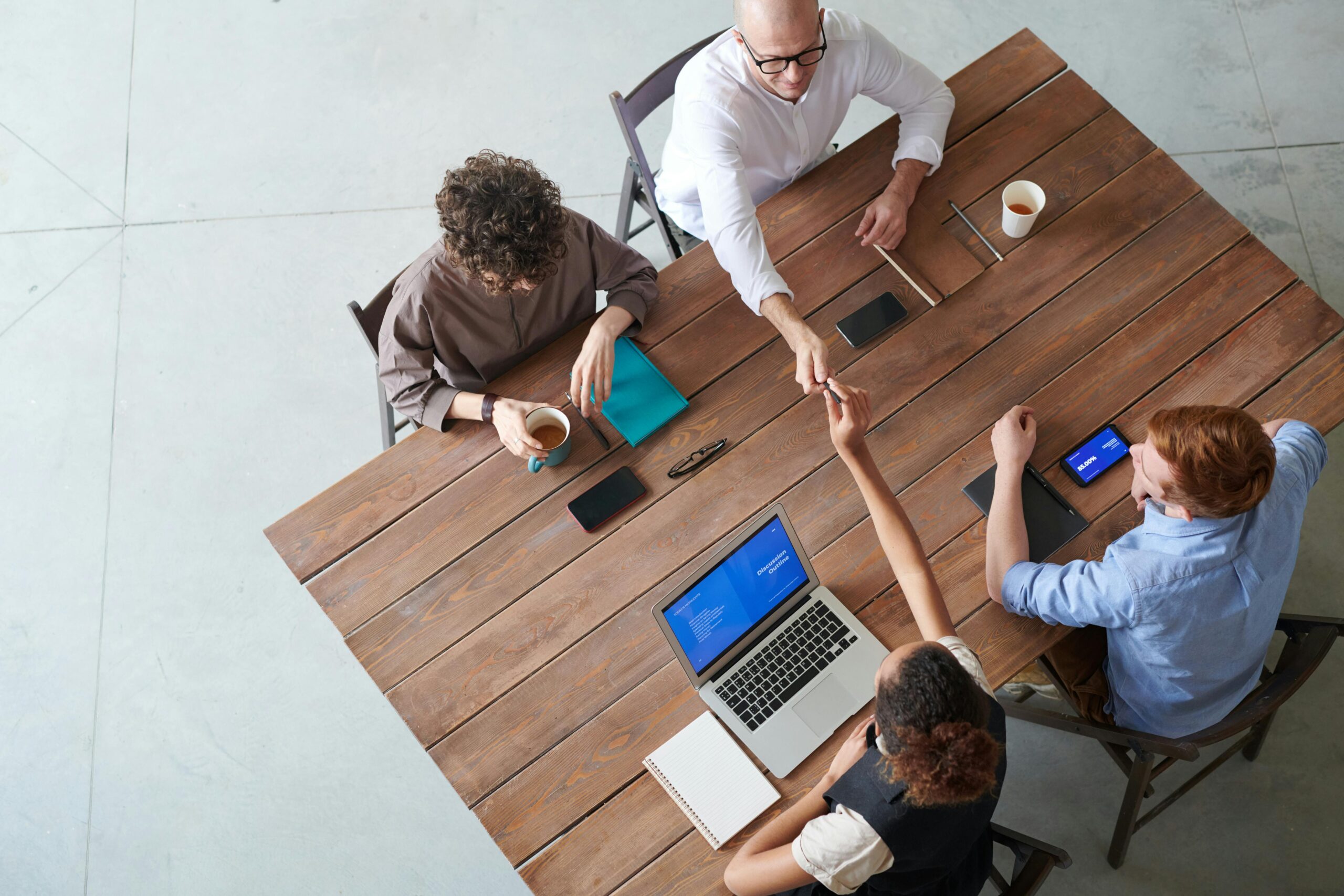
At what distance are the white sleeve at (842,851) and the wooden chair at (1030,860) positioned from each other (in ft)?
1.48

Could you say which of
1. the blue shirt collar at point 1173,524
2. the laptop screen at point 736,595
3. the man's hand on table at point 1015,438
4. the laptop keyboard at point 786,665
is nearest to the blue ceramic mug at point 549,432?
the laptop screen at point 736,595

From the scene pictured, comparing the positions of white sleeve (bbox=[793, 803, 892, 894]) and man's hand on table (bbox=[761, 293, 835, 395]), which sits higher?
man's hand on table (bbox=[761, 293, 835, 395])

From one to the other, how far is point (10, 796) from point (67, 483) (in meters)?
0.97

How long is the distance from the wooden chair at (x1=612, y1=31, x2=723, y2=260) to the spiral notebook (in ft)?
4.30

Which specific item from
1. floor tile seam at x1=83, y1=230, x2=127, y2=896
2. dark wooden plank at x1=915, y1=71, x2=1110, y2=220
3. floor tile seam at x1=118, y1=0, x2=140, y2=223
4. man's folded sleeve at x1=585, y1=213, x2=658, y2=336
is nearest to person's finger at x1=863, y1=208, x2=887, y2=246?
dark wooden plank at x1=915, y1=71, x2=1110, y2=220

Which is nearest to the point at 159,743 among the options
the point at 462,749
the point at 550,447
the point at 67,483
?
the point at 67,483

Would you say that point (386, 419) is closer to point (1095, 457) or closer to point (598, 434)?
point (598, 434)

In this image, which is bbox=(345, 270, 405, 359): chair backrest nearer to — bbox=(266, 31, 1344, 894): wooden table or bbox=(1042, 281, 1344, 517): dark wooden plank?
bbox=(266, 31, 1344, 894): wooden table

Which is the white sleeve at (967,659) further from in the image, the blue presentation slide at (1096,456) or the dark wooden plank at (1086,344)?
the blue presentation slide at (1096,456)

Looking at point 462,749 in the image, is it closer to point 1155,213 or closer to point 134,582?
point 134,582

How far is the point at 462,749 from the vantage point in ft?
5.60

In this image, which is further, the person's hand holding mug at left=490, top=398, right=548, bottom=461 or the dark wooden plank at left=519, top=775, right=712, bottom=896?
the person's hand holding mug at left=490, top=398, right=548, bottom=461

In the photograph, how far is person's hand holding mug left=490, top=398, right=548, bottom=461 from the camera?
1.85 m

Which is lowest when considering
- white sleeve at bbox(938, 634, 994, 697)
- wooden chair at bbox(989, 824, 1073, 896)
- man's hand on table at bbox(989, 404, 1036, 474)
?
wooden chair at bbox(989, 824, 1073, 896)
